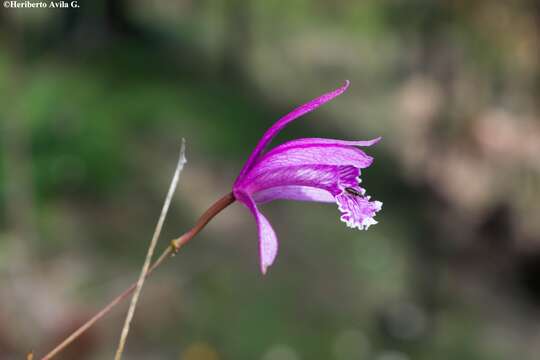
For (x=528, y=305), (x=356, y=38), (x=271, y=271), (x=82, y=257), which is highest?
(x=356, y=38)

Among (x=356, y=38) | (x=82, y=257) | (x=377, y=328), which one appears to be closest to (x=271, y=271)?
(x=377, y=328)

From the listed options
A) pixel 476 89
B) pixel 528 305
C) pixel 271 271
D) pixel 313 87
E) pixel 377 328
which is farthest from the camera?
pixel 313 87

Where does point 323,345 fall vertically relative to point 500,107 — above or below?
below

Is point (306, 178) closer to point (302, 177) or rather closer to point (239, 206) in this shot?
point (302, 177)

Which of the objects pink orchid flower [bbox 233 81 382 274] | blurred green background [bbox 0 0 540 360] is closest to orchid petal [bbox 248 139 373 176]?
pink orchid flower [bbox 233 81 382 274]

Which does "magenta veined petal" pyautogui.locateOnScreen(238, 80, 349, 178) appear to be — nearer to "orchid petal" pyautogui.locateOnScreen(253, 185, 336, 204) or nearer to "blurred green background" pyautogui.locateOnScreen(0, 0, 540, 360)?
"orchid petal" pyautogui.locateOnScreen(253, 185, 336, 204)

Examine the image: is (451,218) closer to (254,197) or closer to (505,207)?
(505,207)

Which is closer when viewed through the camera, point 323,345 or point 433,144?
point 323,345
